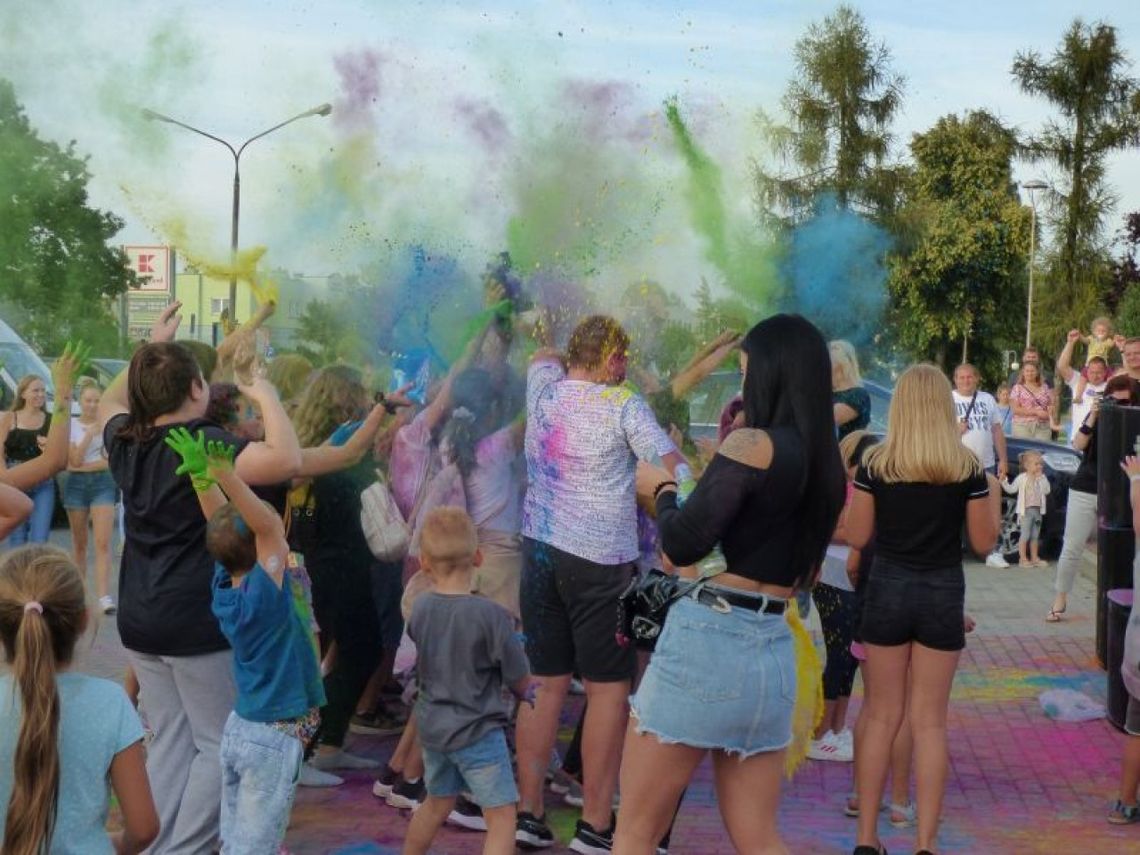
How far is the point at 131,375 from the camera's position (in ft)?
15.1

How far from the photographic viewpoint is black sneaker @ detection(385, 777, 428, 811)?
572 centimetres

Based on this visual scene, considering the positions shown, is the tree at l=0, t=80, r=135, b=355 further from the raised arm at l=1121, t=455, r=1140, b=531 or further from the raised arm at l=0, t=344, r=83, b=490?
the raised arm at l=1121, t=455, r=1140, b=531

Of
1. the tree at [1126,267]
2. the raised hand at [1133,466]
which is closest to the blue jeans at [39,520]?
the raised hand at [1133,466]

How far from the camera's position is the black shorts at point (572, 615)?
17.1 feet

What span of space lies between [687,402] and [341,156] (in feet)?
6.09

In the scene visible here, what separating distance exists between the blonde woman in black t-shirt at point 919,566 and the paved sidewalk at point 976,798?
20.2 inches

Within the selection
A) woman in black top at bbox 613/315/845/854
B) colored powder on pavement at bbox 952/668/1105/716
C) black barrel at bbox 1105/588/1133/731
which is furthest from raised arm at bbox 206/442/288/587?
colored powder on pavement at bbox 952/668/1105/716

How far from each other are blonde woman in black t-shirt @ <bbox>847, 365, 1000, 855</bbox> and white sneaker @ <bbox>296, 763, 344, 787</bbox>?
7.40ft

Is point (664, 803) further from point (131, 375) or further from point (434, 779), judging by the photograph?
point (131, 375)

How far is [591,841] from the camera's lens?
527 centimetres

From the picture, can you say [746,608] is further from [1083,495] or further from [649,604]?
[1083,495]

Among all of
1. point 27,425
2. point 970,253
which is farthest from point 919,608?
point 970,253

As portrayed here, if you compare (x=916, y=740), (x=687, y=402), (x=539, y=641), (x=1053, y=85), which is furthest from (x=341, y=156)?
(x=1053, y=85)

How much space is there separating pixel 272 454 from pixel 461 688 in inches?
37.3
